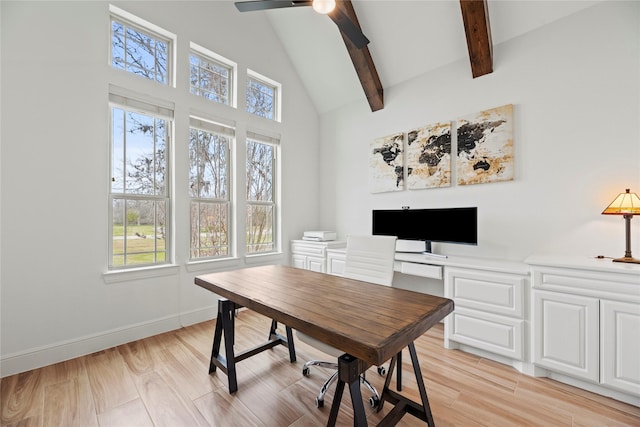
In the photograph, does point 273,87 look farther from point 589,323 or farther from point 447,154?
point 589,323

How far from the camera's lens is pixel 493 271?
234cm

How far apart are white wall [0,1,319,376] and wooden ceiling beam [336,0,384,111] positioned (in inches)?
77.1

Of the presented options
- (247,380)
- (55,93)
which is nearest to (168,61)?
(55,93)

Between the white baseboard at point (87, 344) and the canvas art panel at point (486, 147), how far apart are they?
11.7 ft

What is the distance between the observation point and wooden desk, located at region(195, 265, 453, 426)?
1134mm

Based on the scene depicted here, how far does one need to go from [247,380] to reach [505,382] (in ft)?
6.52

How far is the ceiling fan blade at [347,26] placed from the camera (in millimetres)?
1860

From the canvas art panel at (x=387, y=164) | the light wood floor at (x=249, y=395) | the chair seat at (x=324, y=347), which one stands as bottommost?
the light wood floor at (x=249, y=395)

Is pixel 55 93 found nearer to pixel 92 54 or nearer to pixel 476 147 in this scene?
pixel 92 54

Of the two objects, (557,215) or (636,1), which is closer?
(636,1)

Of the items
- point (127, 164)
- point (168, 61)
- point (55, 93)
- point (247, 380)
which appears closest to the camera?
point (247, 380)

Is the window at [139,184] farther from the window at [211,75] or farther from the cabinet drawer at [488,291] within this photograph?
the cabinet drawer at [488,291]

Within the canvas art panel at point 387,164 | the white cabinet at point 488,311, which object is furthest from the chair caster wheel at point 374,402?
the canvas art panel at point 387,164

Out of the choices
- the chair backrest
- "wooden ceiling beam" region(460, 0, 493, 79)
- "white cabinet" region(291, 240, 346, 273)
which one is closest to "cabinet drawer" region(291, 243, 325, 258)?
"white cabinet" region(291, 240, 346, 273)
